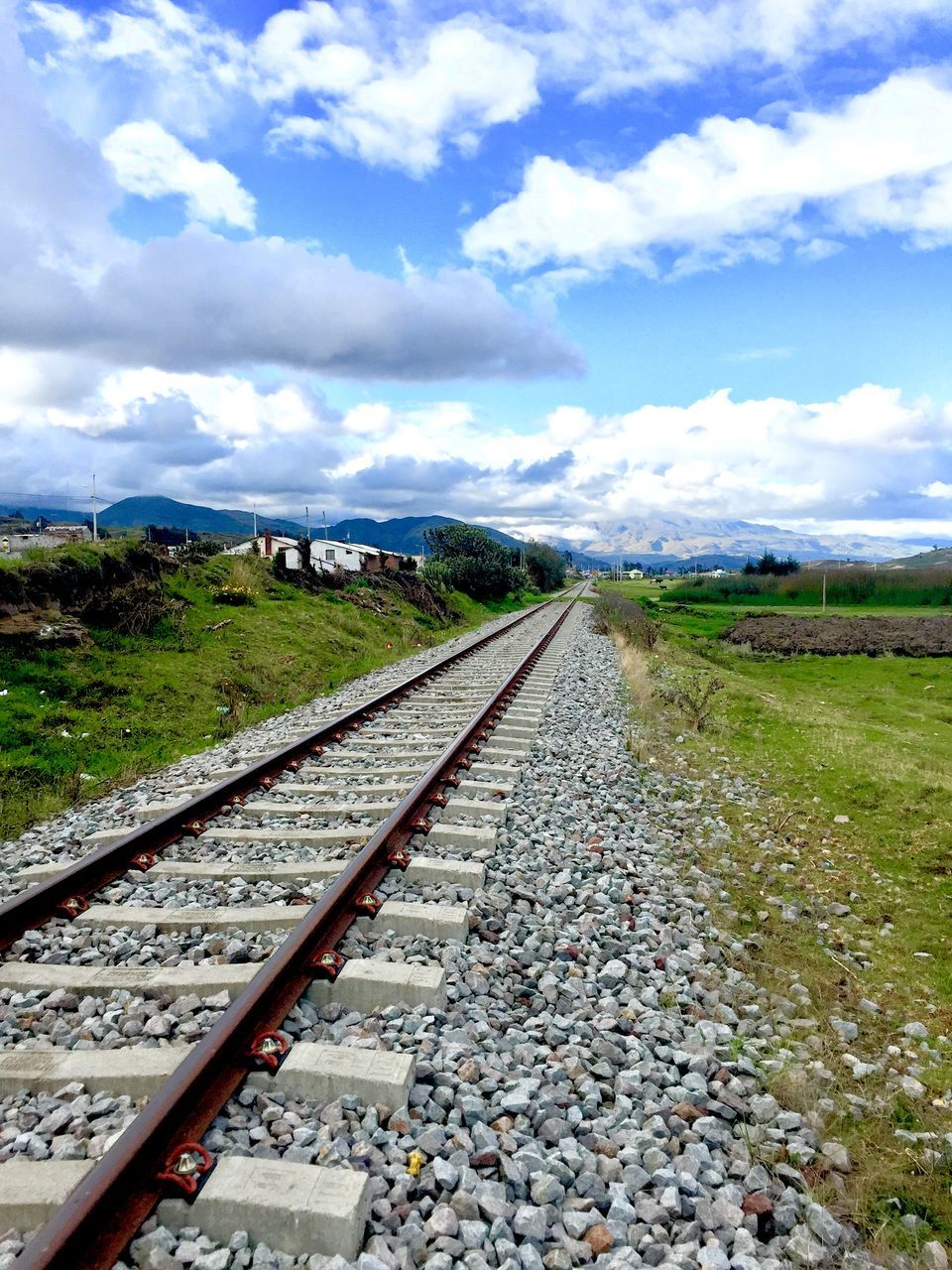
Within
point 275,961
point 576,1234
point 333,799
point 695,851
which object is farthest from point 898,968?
point 333,799

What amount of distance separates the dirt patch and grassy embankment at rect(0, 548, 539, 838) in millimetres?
22938

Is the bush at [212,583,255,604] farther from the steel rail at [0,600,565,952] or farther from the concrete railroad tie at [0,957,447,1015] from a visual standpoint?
the concrete railroad tie at [0,957,447,1015]

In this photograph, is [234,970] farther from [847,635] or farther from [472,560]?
[472,560]

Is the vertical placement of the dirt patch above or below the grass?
below

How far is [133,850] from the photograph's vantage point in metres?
5.18

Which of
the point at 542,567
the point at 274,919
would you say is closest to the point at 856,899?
the point at 274,919

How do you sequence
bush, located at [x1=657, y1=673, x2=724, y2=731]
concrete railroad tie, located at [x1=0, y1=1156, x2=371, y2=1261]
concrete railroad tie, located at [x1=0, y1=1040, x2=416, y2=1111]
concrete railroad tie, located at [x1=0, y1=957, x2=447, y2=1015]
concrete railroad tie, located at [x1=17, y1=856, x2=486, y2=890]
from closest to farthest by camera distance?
concrete railroad tie, located at [x1=0, y1=1156, x2=371, y2=1261] → concrete railroad tie, located at [x1=0, y1=1040, x2=416, y2=1111] → concrete railroad tie, located at [x1=0, y1=957, x2=447, y2=1015] → concrete railroad tie, located at [x1=17, y1=856, x2=486, y2=890] → bush, located at [x1=657, y1=673, x2=724, y2=731]

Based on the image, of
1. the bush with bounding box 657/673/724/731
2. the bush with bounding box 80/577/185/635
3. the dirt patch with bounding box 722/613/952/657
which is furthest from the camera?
the dirt patch with bounding box 722/613/952/657

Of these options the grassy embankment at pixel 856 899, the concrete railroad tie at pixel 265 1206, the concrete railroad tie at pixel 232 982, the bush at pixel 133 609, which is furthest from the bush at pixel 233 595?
the concrete railroad tie at pixel 265 1206

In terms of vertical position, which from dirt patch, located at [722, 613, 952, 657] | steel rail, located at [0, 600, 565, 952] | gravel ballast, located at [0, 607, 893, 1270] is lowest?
dirt patch, located at [722, 613, 952, 657]

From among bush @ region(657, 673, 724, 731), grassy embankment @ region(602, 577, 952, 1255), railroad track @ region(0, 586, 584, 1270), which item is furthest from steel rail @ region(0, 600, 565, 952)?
bush @ region(657, 673, 724, 731)

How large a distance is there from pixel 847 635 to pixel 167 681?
1424 inches

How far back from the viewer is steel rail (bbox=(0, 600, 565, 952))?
423 centimetres

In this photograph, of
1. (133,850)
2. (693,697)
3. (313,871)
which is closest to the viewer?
(313,871)
